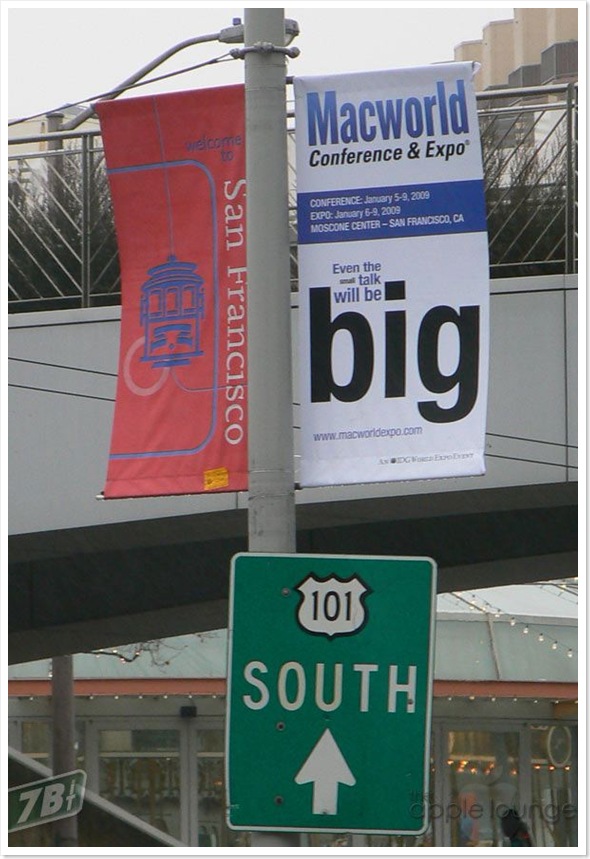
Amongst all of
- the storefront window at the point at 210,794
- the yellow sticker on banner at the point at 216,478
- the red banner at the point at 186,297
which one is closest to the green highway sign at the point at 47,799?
the red banner at the point at 186,297

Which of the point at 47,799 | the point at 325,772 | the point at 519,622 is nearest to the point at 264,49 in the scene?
the point at 325,772

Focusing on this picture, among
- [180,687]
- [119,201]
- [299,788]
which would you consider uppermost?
[119,201]

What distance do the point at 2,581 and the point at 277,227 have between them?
4106 millimetres

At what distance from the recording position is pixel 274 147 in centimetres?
530

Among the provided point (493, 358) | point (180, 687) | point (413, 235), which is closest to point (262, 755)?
point (413, 235)

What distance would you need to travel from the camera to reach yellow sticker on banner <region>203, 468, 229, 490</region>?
6277 mm

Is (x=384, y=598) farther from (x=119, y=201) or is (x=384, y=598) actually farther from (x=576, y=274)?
(x=576, y=274)

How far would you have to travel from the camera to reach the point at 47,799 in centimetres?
1372

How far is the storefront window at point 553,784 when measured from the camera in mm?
25594

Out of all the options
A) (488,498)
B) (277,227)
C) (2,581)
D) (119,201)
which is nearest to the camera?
(277,227)

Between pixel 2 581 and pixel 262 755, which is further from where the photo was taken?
pixel 2 581

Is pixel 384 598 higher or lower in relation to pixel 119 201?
lower

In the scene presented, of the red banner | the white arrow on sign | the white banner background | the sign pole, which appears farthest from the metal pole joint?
the white arrow on sign

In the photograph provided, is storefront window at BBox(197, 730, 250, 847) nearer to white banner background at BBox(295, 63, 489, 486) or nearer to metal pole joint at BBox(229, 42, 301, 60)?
white banner background at BBox(295, 63, 489, 486)
